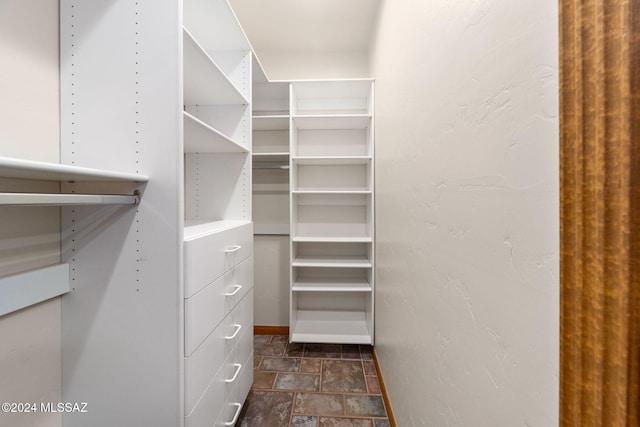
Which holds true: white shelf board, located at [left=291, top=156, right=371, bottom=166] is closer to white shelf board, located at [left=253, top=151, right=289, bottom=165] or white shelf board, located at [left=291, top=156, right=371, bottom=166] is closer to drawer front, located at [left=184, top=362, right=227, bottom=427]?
white shelf board, located at [left=253, top=151, right=289, bottom=165]

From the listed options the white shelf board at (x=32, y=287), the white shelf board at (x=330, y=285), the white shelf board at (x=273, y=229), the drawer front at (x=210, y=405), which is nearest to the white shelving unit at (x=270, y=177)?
the white shelf board at (x=273, y=229)

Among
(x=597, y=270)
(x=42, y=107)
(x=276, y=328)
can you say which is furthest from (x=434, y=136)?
(x=276, y=328)

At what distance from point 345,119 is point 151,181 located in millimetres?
1818

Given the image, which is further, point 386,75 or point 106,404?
point 386,75

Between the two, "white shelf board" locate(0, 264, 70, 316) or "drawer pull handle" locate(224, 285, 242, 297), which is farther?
"drawer pull handle" locate(224, 285, 242, 297)

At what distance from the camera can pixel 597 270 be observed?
37cm

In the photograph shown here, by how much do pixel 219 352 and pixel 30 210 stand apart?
35.2 inches

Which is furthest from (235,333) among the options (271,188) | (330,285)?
(271,188)

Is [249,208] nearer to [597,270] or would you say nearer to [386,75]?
[386,75]

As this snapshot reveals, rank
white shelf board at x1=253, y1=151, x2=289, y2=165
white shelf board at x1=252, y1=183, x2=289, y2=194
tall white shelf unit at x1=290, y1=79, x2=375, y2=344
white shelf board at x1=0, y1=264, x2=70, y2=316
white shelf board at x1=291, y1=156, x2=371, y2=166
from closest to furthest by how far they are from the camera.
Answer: white shelf board at x1=0, y1=264, x2=70, y2=316 → white shelf board at x1=291, y1=156, x2=371, y2=166 → white shelf board at x1=253, y1=151, x2=289, y2=165 → tall white shelf unit at x1=290, y1=79, x2=375, y2=344 → white shelf board at x1=252, y1=183, x2=289, y2=194

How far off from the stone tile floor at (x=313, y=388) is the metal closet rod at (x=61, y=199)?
1460mm

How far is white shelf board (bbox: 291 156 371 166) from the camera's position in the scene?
7.57 feet

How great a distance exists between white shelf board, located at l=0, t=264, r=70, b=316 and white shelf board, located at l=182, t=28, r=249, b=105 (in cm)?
95

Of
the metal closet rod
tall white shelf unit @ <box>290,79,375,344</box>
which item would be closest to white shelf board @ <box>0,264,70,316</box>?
the metal closet rod
